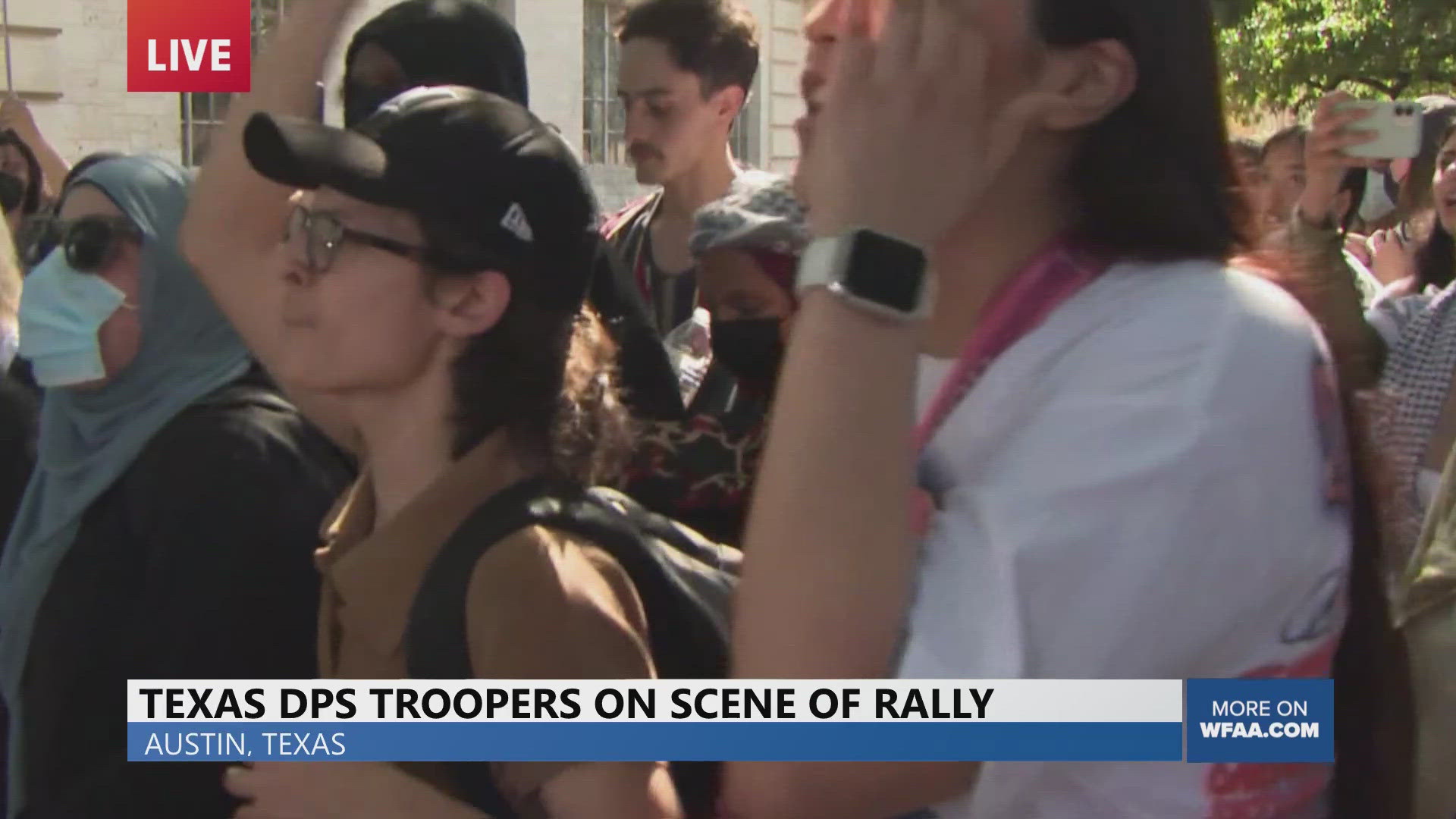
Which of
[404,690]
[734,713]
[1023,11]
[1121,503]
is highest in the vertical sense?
[1023,11]

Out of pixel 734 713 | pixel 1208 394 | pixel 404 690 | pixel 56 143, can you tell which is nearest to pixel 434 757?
pixel 404 690

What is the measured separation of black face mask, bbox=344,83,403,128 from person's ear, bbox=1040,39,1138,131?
7.31 ft

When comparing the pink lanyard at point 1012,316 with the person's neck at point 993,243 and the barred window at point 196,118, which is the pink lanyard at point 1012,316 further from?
the barred window at point 196,118

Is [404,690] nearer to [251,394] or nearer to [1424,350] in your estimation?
[251,394]

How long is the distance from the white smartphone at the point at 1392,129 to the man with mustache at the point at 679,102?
136 cm

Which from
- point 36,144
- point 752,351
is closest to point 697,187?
point 752,351

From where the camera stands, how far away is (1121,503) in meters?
1.10

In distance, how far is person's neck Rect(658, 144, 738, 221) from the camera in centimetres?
366

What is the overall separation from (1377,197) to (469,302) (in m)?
4.20

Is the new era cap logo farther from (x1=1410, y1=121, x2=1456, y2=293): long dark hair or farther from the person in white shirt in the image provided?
(x1=1410, y1=121, x2=1456, y2=293): long dark hair

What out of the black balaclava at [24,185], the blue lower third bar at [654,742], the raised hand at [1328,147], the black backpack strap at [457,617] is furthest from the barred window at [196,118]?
the black backpack strap at [457,617]

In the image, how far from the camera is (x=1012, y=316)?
1.22 meters

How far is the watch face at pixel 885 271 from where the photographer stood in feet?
3.84

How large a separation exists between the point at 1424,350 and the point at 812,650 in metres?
2.31
